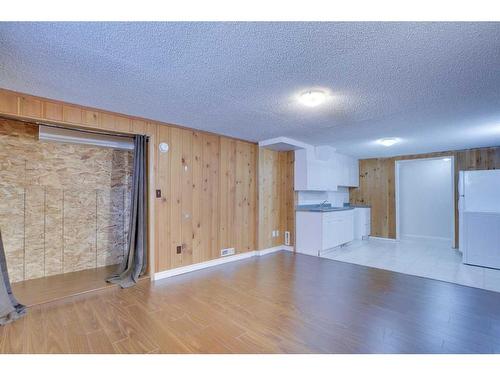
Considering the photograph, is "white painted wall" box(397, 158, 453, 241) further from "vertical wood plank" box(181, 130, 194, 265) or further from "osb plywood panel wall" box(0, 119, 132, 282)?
"osb plywood panel wall" box(0, 119, 132, 282)

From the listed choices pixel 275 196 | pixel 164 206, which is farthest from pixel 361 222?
pixel 164 206

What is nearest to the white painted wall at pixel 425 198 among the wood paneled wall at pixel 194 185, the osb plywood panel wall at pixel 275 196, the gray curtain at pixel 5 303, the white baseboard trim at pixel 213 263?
the osb plywood panel wall at pixel 275 196

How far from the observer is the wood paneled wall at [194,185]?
2.78 meters

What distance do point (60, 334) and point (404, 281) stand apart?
3.80 m

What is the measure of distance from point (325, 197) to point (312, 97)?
399 centimetres

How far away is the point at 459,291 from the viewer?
9.55 feet

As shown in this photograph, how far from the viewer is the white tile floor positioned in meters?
3.37

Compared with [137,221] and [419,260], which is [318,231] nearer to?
[419,260]

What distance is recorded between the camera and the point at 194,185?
381 cm

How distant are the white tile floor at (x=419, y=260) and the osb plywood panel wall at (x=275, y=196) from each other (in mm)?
1009

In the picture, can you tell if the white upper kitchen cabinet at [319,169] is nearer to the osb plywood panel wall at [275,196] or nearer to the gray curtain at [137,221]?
the osb plywood panel wall at [275,196]
